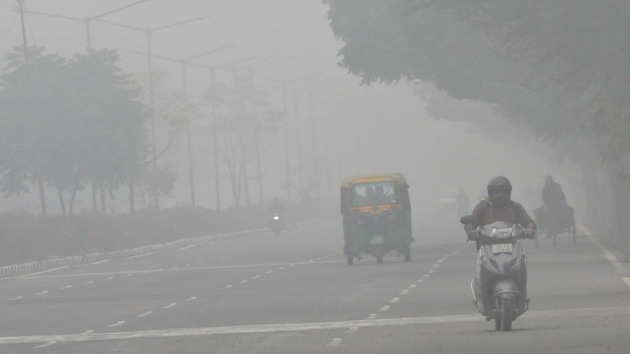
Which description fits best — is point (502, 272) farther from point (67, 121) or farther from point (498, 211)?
point (67, 121)

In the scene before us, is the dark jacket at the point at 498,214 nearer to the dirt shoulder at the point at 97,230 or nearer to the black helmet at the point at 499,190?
the black helmet at the point at 499,190

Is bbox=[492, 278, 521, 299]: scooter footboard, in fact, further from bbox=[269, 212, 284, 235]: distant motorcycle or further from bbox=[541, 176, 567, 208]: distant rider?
bbox=[269, 212, 284, 235]: distant motorcycle

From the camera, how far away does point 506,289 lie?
758 inches

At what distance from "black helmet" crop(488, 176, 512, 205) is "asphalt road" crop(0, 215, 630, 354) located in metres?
1.52

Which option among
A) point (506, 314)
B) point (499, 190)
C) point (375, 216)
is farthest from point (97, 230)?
point (506, 314)

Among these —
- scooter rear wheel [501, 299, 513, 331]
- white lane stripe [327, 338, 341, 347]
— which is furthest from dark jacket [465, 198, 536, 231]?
white lane stripe [327, 338, 341, 347]

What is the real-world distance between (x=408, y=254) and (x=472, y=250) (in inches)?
257

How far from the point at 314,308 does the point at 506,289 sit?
7738 millimetres

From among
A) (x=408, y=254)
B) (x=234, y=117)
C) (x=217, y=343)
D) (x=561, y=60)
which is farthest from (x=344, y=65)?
(x=234, y=117)

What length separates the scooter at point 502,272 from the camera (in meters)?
19.4

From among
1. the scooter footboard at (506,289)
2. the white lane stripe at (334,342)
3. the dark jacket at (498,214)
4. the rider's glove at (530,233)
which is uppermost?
the dark jacket at (498,214)

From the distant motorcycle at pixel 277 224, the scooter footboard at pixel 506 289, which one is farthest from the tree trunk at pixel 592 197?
the scooter footboard at pixel 506 289

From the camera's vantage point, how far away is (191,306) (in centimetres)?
2858

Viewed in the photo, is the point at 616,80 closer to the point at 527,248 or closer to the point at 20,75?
the point at 527,248
